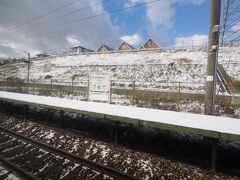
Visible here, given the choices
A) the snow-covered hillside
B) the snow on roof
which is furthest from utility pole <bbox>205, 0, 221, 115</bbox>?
the snow-covered hillside

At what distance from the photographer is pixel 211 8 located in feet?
29.7

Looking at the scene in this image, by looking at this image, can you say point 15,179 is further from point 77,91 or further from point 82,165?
point 77,91

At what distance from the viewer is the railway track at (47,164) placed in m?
7.21

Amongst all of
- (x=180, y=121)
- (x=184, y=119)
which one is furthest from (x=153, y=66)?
(x=180, y=121)

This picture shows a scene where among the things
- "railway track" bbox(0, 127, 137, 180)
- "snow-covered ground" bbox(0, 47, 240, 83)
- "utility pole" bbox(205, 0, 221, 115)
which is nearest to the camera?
"railway track" bbox(0, 127, 137, 180)

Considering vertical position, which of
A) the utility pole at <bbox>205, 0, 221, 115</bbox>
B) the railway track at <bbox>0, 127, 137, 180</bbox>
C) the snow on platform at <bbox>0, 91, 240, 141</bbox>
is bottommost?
the railway track at <bbox>0, 127, 137, 180</bbox>

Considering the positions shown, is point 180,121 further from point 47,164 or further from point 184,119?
point 47,164

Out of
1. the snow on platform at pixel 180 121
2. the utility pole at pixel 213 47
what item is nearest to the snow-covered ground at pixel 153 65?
the utility pole at pixel 213 47

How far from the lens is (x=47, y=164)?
8039 millimetres

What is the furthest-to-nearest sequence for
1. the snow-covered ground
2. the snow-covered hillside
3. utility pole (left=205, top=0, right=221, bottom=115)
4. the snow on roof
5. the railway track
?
1. the snow-covered ground
2. the snow-covered hillside
3. utility pole (left=205, top=0, right=221, bottom=115)
4. the snow on roof
5. the railway track

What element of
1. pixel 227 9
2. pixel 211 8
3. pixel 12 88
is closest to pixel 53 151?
pixel 211 8

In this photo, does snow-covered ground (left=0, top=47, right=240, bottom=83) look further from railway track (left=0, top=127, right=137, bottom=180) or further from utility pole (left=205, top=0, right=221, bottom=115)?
railway track (left=0, top=127, right=137, bottom=180)

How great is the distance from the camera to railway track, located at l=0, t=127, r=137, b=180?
7.21 m

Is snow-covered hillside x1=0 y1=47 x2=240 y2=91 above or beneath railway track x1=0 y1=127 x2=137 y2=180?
above
